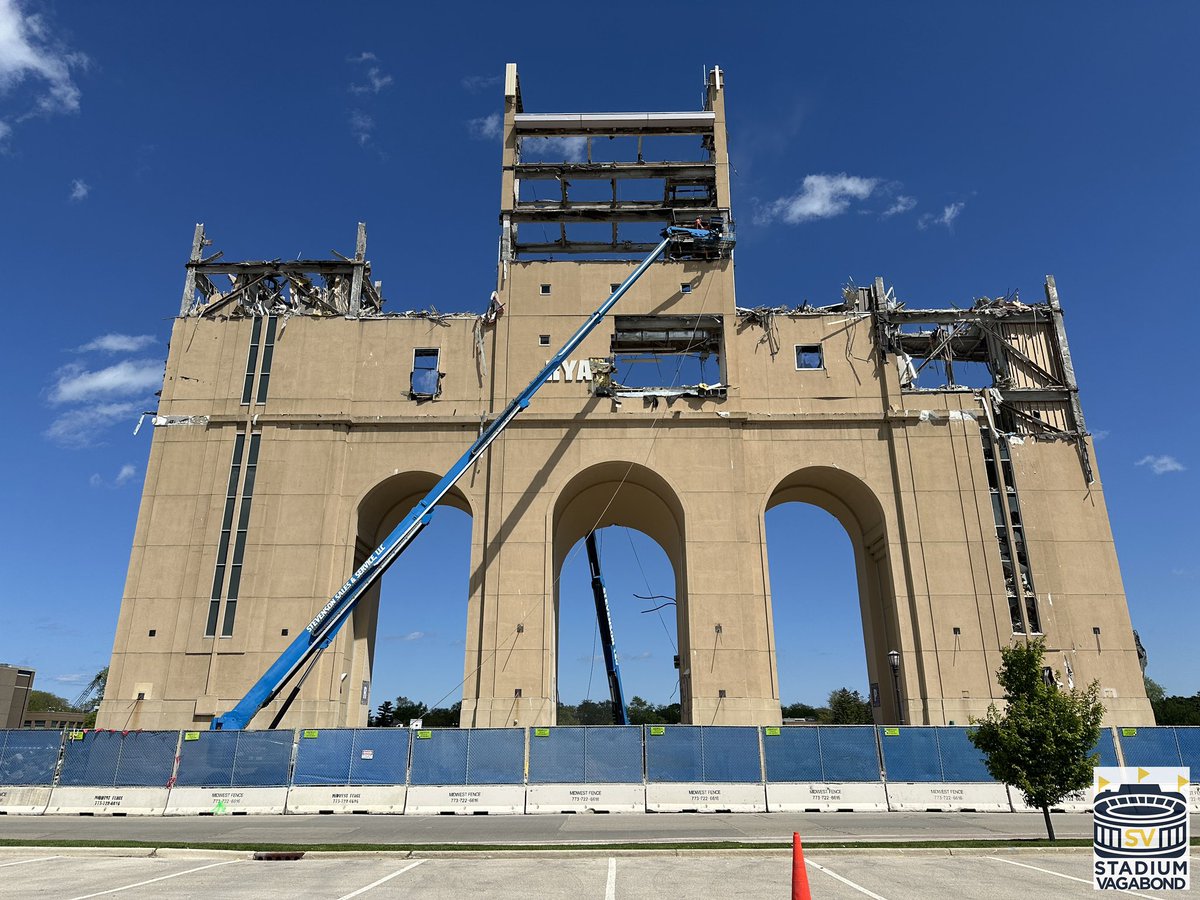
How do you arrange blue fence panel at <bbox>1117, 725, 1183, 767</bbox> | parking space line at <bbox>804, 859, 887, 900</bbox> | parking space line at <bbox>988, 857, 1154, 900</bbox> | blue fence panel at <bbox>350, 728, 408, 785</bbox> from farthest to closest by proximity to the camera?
blue fence panel at <bbox>1117, 725, 1183, 767</bbox> → blue fence panel at <bbox>350, 728, 408, 785</bbox> → parking space line at <bbox>988, 857, 1154, 900</bbox> → parking space line at <bbox>804, 859, 887, 900</bbox>

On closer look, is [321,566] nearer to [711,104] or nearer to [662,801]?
[662,801]

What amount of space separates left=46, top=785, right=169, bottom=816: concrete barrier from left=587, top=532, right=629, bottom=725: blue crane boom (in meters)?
19.2

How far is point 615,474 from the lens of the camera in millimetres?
34094

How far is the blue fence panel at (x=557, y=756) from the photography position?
22.6 m

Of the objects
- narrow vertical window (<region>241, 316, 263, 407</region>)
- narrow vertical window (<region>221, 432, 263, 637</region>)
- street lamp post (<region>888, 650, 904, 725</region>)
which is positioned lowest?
street lamp post (<region>888, 650, 904, 725</region>)

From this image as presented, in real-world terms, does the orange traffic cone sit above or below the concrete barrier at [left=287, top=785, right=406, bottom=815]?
above

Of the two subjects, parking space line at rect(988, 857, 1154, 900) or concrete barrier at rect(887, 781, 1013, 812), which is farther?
concrete barrier at rect(887, 781, 1013, 812)

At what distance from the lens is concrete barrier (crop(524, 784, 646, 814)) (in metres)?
22.1

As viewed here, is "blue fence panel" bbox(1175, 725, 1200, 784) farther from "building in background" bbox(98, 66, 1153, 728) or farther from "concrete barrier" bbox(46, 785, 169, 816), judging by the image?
"concrete barrier" bbox(46, 785, 169, 816)

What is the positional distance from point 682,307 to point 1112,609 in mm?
21560

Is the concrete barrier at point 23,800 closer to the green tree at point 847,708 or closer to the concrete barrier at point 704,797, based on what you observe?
the concrete barrier at point 704,797

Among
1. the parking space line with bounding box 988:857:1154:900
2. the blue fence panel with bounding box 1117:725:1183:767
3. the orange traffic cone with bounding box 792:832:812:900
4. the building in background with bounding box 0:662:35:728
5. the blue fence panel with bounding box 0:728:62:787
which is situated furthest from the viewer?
the building in background with bounding box 0:662:35:728

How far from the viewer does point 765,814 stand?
21672mm

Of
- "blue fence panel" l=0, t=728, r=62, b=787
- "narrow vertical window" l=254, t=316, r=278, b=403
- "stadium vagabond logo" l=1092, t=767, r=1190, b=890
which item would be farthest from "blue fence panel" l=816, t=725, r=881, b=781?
"narrow vertical window" l=254, t=316, r=278, b=403
